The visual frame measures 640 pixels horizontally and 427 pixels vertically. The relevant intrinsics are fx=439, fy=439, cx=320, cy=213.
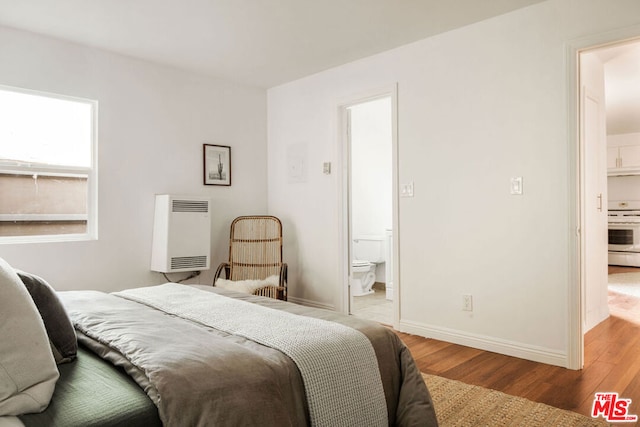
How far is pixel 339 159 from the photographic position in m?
4.25

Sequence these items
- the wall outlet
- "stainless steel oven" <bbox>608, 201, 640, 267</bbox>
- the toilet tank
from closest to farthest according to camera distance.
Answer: the wall outlet
the toilet tank
"stainless steel oven" <bbox>608, 201, 640, 267</bbox>

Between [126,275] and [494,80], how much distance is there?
11.1 ft

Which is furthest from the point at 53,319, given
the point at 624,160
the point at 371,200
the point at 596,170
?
the point at 624,160

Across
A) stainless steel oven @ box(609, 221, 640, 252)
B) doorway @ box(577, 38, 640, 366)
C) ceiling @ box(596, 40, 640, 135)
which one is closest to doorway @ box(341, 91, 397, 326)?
doorway @ box(577, 38, 640, 366)

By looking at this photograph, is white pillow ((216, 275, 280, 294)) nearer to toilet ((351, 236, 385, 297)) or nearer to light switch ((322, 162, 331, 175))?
light switch ((322, 162, 331, 175))

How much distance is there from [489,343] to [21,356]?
9.72 feet

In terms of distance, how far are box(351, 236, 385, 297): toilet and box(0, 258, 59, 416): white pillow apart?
14.5 ft

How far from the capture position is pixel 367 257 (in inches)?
230

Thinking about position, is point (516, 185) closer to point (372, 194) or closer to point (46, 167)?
point (372, 194)

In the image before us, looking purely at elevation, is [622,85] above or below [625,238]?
above

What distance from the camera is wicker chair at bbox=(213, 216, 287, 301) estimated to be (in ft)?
Answer: 14.3

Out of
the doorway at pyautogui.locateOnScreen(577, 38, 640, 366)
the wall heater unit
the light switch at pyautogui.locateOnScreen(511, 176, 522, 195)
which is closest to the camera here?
the light switch at pyautogui.locateOnScreen(511, 176, 522, 195)

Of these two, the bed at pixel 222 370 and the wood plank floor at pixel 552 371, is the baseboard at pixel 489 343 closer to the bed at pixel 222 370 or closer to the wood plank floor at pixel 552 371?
the wood plank floor at pixel 552 371

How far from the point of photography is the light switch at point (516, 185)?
3053 mm
